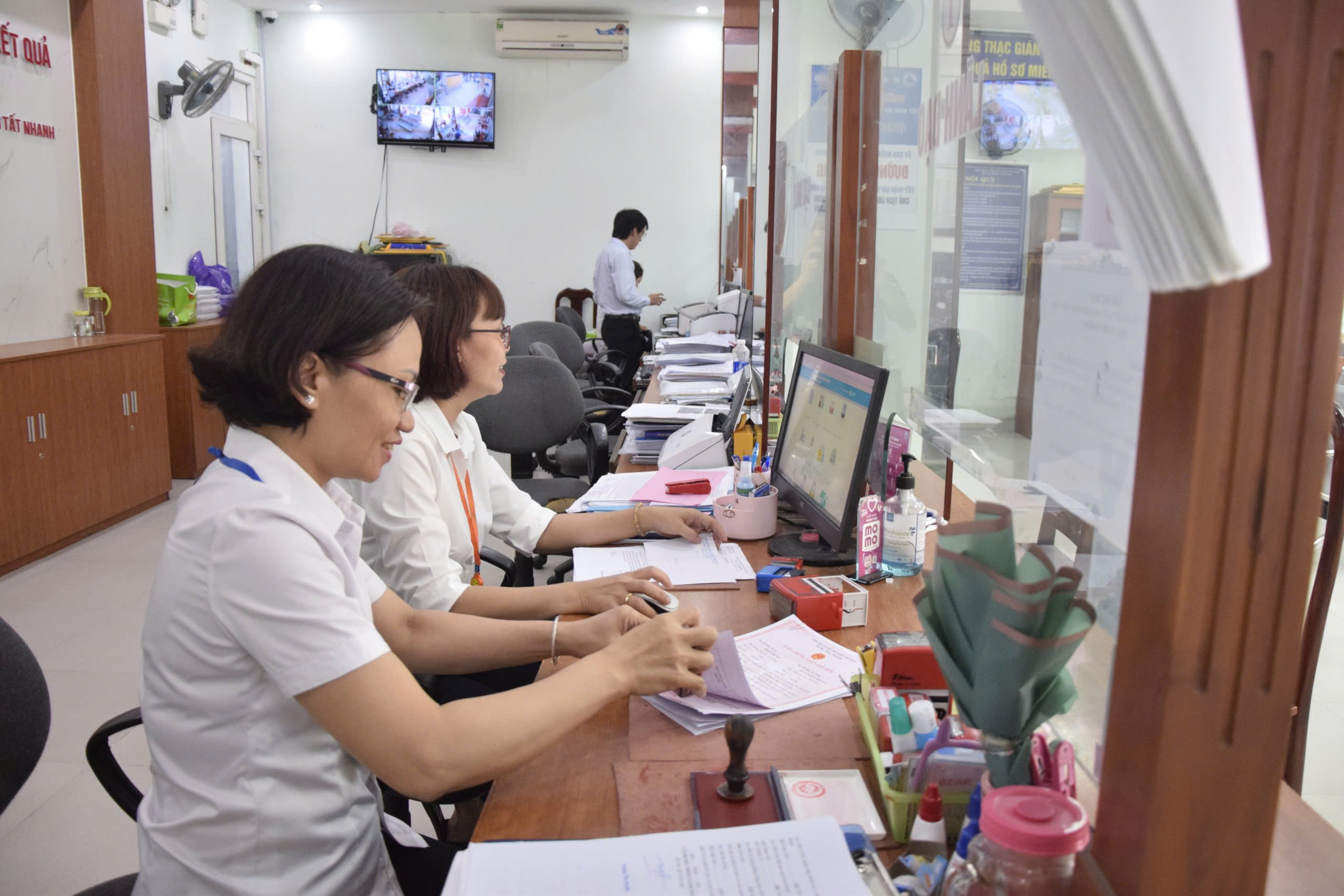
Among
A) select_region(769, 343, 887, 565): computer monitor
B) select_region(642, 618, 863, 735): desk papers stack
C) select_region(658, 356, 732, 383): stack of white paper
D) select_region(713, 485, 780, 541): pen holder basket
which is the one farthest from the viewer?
select_region(658, 356, 732, 383): stack of white paper

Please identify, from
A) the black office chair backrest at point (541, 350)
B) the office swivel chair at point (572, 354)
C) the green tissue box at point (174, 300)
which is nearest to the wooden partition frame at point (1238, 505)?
the black office chair backrest at point (541, 350)

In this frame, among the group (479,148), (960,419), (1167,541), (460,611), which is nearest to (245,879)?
(460,611)

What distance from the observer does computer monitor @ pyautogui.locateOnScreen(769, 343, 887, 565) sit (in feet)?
5.63

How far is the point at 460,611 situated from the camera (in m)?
1.79

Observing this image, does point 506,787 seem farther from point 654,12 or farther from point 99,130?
point 654,12

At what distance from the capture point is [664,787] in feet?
3.54

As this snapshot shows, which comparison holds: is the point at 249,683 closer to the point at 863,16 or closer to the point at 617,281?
the point at 863,16

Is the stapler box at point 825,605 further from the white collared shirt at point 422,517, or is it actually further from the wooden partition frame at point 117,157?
the wooden partition frame at point 117,157

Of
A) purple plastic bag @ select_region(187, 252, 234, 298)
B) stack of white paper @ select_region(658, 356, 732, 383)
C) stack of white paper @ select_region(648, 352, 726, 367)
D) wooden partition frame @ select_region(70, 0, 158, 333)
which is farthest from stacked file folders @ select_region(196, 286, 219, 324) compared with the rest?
stack of white paper @ select_region(658, 356, 732, 383)

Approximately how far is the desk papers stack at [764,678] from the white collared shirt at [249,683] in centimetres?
41

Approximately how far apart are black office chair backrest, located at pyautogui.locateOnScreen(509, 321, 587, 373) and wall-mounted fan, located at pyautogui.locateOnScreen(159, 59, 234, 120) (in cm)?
270

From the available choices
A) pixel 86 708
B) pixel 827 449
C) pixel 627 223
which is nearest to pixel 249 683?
pixel 827 449

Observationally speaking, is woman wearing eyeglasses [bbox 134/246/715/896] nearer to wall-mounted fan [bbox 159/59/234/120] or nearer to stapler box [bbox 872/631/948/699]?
stapler box [bbox 872/631/948/699]

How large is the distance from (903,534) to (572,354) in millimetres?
→ 4439
